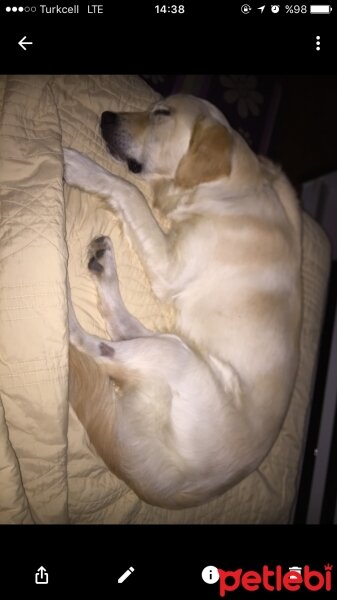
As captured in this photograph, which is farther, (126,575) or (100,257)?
(100,257)

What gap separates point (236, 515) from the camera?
1.74 meters

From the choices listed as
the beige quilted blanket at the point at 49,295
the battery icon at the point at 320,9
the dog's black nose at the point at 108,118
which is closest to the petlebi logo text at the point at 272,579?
the beige quilted blanket at the point at 49,295

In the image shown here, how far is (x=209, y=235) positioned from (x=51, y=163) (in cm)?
60

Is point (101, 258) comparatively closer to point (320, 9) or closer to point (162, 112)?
point (162, 112)

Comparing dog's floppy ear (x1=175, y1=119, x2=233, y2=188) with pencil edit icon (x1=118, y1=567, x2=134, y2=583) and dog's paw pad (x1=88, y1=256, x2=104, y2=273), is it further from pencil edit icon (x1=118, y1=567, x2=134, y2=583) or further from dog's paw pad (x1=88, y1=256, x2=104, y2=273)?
pencil edit icon (x1=118, y1=567, x2=134, y2=583)

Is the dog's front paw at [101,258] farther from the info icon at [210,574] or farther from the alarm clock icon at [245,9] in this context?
the info icon at [210,574]

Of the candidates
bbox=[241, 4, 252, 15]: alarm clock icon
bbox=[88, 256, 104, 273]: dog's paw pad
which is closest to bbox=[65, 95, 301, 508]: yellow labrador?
bbox=[88, 256, 104, 273]: dog's paw pad

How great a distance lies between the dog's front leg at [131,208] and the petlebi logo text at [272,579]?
0.89 meters

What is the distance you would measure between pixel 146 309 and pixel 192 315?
167 mm

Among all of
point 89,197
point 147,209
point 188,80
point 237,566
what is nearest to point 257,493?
point 237,566

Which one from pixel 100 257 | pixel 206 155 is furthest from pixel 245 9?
pixel 100 257

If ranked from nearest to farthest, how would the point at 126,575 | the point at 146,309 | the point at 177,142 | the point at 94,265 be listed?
1. the point at 126,575
2. the point at 94,265
3. the point at 146,309
4. the point at 177,142

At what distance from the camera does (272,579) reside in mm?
1197

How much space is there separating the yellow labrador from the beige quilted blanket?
6 centimetres
